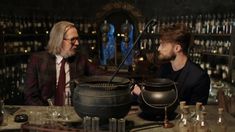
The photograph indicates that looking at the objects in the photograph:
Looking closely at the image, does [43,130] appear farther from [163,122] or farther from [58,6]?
[58,6]

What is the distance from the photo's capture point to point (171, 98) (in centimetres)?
217

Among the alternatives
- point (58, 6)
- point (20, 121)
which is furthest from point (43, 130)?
point (58, 6)

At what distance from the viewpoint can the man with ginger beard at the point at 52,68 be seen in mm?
3180

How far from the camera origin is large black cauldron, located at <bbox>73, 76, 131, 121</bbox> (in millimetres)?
1953

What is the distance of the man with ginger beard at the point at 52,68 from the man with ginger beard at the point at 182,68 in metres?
0.80

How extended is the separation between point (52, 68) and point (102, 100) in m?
1.36

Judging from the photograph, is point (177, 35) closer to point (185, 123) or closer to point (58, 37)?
point (58, 37)

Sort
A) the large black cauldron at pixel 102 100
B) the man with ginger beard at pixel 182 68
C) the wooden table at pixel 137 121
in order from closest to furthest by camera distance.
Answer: the large black cauldron at pixel 102 100 < the wooden table at pixel 137 121 < the man with ginger beard at pixel 182 68

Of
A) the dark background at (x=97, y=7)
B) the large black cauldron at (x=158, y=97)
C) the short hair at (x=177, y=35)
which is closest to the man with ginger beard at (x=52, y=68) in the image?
the short hair at (x=177, y=35)

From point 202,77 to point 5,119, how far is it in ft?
5.24

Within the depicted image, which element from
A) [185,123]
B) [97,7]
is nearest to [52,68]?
[185,123]

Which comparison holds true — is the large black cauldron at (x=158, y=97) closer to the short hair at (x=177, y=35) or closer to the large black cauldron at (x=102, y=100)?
the large black cauldron at (x=102, y=100)

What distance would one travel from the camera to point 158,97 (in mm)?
2158

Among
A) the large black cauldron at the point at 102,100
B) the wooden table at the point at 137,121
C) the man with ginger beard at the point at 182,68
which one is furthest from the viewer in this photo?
the man with ginger beard at the point at 182,68
